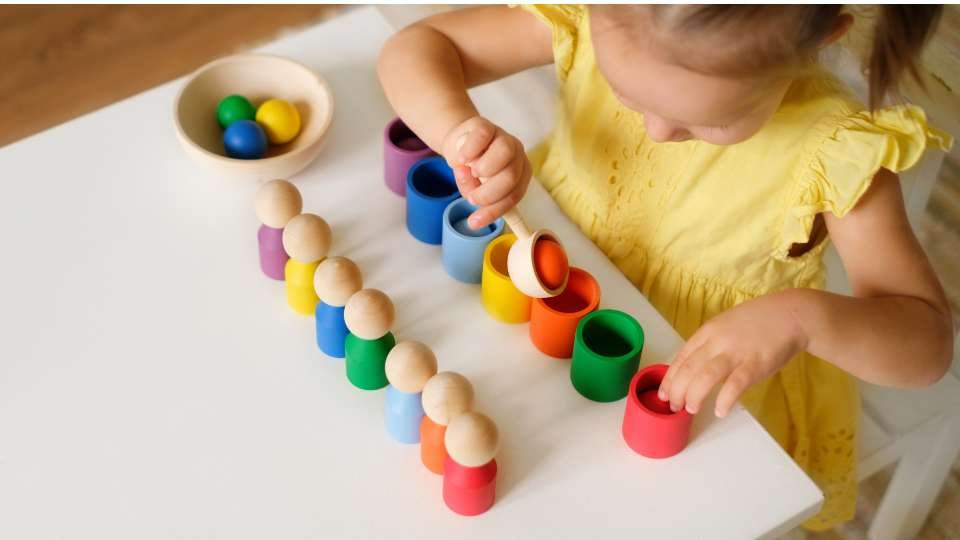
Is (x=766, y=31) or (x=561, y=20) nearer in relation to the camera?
(x=766, y=31)

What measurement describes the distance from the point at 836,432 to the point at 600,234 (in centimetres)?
27

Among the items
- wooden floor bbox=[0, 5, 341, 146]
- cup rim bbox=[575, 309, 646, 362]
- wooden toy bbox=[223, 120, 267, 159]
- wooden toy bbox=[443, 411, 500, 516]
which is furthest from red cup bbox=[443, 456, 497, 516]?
wooden floor bbox=[0, 5, 341, 146]

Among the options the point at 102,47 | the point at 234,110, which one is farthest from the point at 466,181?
the point at 102,47

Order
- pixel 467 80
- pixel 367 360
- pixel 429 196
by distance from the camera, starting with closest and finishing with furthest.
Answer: pixel 367 360 < pixel 429 196 < pixel 467 80

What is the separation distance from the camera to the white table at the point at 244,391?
660 millimetres

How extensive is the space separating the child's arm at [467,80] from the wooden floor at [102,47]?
3.29ft

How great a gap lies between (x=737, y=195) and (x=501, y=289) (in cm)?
21

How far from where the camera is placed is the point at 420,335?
759mm

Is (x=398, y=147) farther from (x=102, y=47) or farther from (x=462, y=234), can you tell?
(x=102, y=47)

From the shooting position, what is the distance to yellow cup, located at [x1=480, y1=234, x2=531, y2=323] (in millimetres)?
747

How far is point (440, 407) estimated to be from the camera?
66 cm

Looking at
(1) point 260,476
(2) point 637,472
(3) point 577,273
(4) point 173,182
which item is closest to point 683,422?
(2) point 637,472

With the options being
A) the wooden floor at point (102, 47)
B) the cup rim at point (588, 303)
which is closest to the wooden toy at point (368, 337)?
the cup rim at point (588, 303)

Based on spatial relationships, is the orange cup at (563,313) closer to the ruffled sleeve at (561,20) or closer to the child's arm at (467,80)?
the child's arm at (467,80)
